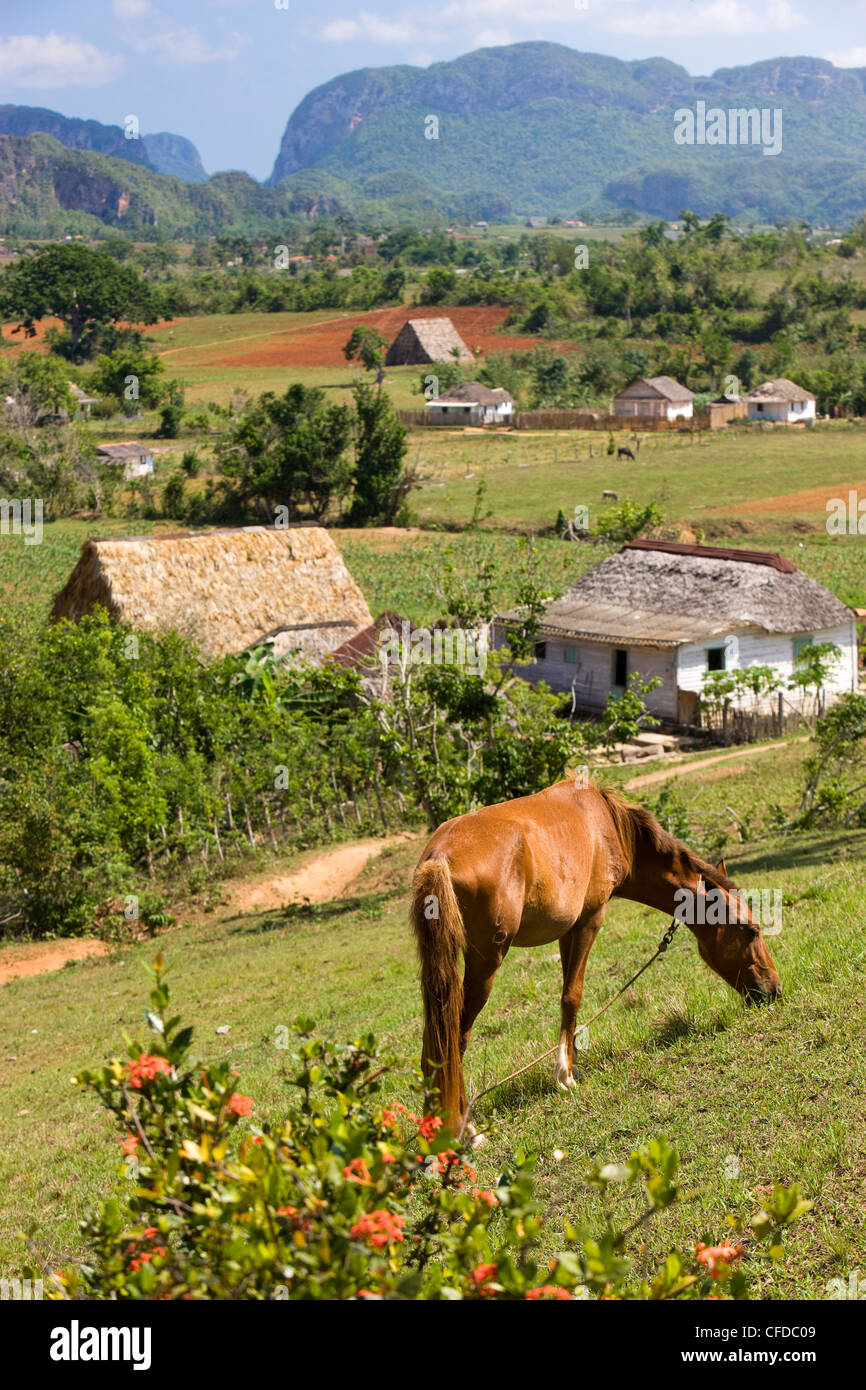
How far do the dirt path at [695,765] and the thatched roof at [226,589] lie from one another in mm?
8032

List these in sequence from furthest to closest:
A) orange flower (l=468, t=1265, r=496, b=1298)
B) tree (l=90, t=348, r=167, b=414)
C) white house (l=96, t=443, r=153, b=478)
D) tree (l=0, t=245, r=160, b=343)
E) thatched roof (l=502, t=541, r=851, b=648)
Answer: tree (l=0, t=245, r=160, b=343) < tree (l=90, t=348, r=167, b=414) < white house (l=96, t=443, r=153, b=478) < thatched roof (l=502, t=541, r=851, b=648) < orange flower (l=468, t=1265, r=496, b=1298)

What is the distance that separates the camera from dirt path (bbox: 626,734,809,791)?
20234 millimetres

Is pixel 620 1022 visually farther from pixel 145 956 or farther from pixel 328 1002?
pixel 145 956

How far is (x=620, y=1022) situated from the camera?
762 cm

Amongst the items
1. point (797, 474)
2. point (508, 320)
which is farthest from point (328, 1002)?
point (508, 320)

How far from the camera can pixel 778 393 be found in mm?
71812

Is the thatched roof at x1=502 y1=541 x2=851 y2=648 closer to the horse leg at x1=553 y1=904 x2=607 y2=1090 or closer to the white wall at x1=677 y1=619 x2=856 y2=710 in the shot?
the white wall at x1=677 y1=619 x2=856 y2=710

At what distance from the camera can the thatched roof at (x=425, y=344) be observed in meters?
92.4

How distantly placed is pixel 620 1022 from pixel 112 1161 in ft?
11.4

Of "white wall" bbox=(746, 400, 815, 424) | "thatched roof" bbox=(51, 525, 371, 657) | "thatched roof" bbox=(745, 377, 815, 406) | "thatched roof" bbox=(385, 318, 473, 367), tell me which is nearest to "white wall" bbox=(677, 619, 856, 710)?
"thatched roof" bbox=(51, 525, 371, 657)

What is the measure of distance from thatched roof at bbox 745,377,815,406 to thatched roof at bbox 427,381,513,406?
49.8 feet

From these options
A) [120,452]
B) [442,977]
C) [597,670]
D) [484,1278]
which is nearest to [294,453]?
[120,452]

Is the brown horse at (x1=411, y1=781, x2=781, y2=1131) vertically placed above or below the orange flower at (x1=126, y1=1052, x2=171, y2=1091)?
below

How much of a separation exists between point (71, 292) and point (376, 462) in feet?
225
